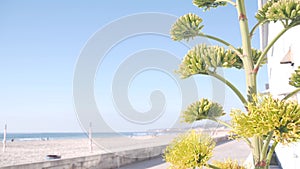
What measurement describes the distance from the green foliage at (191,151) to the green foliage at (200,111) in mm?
251

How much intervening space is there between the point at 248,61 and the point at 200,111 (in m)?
0.36

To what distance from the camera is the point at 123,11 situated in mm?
6102

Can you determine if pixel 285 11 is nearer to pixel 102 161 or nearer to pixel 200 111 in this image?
pixel 200 111

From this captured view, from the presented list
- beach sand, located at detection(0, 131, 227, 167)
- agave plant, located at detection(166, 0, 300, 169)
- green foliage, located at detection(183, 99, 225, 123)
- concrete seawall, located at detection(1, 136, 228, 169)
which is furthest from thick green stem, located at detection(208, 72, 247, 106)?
concrete seawall, located at detection(1, 136, 228, 169)

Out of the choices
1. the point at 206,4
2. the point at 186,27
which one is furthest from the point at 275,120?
the point at 206,4

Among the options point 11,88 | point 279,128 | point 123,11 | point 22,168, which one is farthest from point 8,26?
point 279,128

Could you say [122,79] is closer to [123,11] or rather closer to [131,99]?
[131,99]

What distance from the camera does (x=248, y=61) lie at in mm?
1258

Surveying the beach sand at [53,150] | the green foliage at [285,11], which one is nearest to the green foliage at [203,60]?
the green foliage at [285,11]

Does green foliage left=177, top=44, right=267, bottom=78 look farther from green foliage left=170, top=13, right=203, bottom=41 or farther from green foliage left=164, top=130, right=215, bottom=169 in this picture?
green foliage left=164, top=130, right=215, bottom=169

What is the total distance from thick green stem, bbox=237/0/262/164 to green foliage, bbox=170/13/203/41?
9.0 inches

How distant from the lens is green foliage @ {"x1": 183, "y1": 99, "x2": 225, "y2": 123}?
140cm

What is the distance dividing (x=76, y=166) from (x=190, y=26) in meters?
4.64

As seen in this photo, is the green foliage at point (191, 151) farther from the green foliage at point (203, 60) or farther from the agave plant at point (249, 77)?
the green foliage at point (203, 60)
